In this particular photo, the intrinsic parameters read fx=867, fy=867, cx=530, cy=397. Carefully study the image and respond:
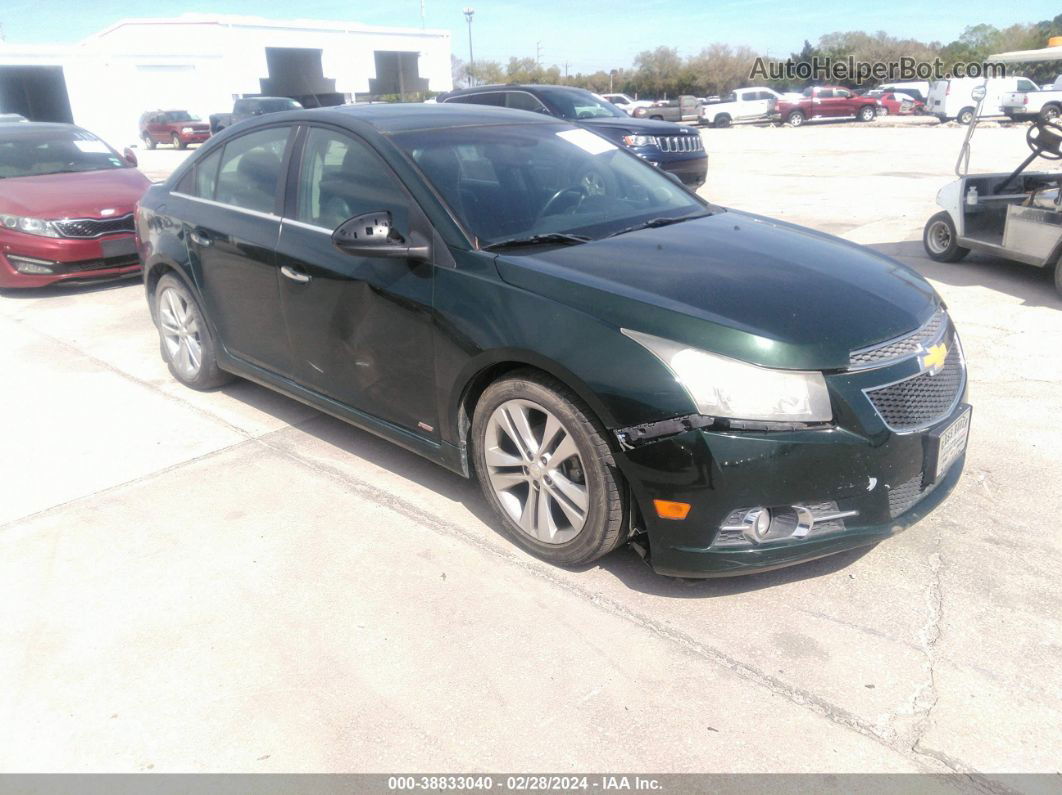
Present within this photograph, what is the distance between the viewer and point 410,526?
3.75 metres

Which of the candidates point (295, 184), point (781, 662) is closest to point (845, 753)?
point (781, 662)

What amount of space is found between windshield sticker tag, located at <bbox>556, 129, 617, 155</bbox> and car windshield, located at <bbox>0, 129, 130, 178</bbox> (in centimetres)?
685

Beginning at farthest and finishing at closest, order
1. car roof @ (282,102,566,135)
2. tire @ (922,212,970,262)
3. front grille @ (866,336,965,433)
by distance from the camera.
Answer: tire @ (922,212,970,262) → car roof @ (282,102,566,135) → front grille @ (866,336,965,433)

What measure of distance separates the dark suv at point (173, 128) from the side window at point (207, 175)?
Result: 31.1 metres

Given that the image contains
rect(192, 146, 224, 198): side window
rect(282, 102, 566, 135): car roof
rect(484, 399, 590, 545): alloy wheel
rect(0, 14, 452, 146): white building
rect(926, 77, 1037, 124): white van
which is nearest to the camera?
rect(484, 399, 590, 545): alloy wheel

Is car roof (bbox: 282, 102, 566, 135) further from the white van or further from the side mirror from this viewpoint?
the white van

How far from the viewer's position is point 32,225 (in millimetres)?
7844

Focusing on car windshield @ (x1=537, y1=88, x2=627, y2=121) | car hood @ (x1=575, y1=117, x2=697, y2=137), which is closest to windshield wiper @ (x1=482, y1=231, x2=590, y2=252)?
car hood @ (x1=575, y1=117, x2=697, y2=137)

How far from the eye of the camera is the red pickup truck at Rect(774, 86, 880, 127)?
1504 inches

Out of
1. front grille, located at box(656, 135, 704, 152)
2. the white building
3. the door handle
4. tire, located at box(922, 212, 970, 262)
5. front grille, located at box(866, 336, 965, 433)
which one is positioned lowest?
tire, located at box(922, 212, 970, 262)

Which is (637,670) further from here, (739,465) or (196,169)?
(196,169)

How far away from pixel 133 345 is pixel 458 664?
4765 mm

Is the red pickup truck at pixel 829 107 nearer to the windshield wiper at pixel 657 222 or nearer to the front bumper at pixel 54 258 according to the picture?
the front bumper at pixel 54 258

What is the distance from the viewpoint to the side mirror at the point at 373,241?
3477 millimetres
